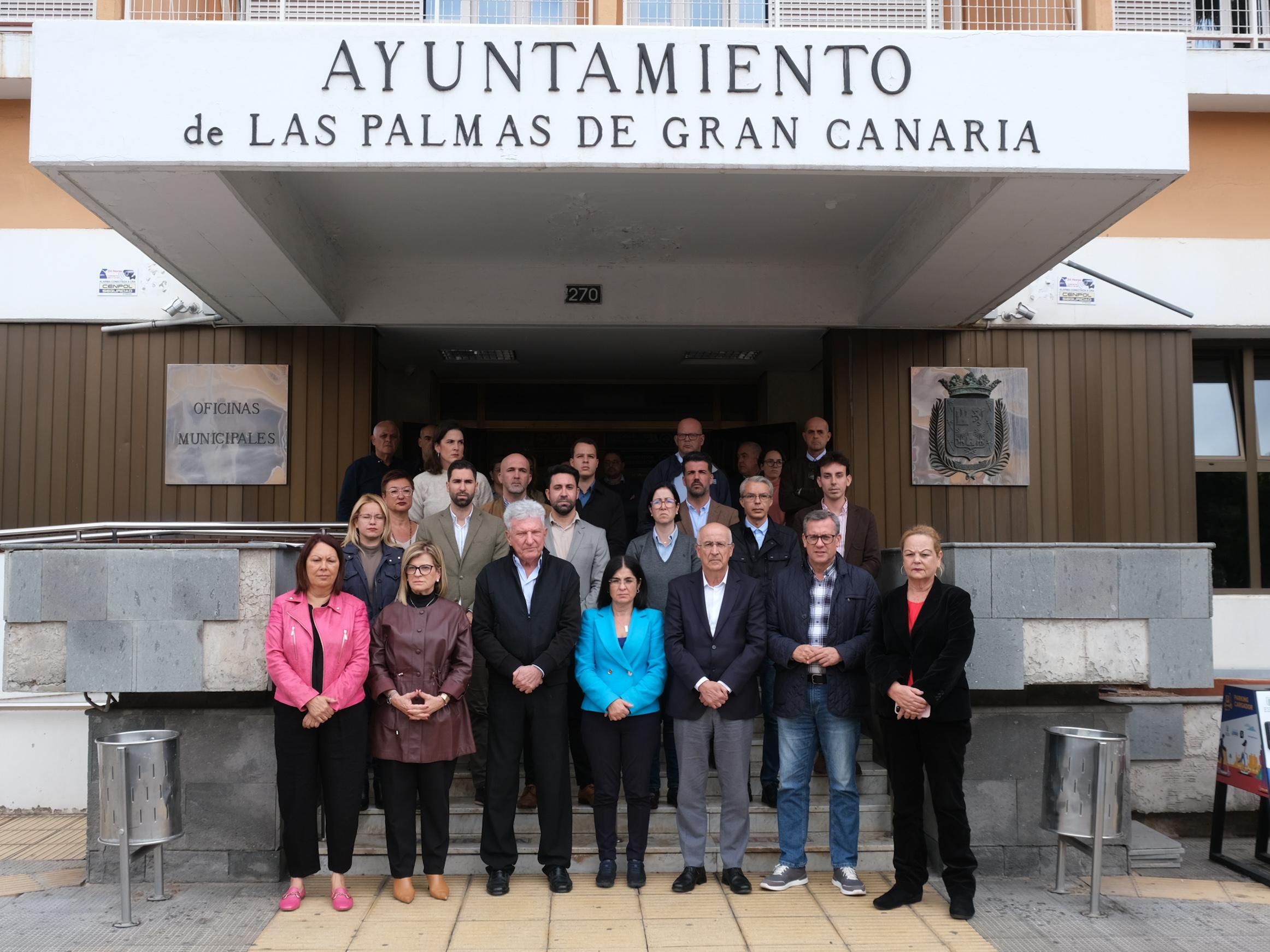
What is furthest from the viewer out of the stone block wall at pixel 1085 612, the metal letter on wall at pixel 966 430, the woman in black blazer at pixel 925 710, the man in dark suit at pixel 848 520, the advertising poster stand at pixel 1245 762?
the metal letter on wall at pixel 966 430

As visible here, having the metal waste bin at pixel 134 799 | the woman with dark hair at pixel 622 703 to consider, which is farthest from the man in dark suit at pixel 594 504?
the metal waste bin at pixel 134 799

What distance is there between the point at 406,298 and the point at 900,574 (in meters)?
4.44

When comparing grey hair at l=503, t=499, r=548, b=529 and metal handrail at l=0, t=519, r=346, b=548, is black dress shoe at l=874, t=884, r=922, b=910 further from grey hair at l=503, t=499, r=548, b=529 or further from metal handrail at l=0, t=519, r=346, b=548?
metal handrail at l=0, t=519, r=346, b=548

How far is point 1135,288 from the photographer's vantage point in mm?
8508

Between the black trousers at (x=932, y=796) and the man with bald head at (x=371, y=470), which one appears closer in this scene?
the black trousers at (x=932, y=796)

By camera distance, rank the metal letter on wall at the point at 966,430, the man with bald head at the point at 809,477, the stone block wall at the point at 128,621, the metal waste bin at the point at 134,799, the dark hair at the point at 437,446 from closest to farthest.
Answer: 1. the metal waste bin at the point at 134,799
2. the stone block wall at the point at 128,621
3. the dark hair at the point at 437,446
4. the man with bald head at the point at 809,477
5. the metal letter on wall at the point at 966,430

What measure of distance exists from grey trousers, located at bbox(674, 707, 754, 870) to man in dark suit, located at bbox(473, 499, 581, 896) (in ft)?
1.97

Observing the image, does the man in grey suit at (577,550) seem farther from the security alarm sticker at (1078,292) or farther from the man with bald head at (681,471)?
the security alarm sticker at (1078,292)

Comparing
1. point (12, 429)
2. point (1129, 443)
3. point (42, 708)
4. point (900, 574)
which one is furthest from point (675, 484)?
point (12, 429)

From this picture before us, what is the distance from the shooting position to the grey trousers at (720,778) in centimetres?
529

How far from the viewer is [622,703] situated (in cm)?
519

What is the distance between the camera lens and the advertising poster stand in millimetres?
6148

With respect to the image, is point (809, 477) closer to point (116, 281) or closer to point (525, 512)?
point (525, 512)

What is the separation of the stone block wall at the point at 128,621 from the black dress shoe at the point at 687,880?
7.70 feet
